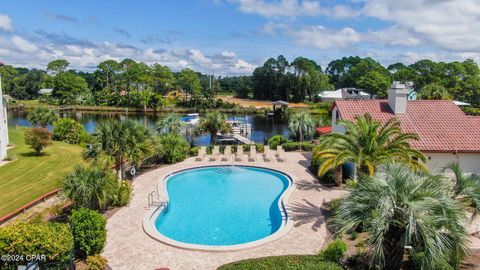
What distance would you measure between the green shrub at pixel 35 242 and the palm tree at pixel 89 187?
4.56m

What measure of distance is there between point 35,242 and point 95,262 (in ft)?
7.08

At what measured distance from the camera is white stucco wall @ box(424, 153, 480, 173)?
21375 millimetres

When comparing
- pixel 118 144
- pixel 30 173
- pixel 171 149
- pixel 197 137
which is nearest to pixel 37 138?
pixel 30 173

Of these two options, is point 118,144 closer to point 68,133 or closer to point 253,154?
point 253,154

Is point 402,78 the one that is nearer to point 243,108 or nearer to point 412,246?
point 243,108

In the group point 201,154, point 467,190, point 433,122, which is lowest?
point 201,154

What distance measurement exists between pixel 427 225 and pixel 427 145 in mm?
13119

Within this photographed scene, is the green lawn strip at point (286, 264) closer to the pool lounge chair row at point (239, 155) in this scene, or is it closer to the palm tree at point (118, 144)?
the palm tree at point (118, 144)

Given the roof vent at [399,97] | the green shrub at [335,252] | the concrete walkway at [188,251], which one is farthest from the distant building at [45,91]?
the green shrub at [335,252]

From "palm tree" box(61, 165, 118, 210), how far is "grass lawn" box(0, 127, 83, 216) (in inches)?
36.6

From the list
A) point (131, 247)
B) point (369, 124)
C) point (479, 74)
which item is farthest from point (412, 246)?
point (479, 74)

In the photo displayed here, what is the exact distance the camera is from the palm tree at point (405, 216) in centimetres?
988

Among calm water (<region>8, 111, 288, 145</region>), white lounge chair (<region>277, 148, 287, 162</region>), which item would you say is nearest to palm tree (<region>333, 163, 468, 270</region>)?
white lounge chair (<region>277, 148, 287, 162</region>)

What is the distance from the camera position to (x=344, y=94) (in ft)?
285
